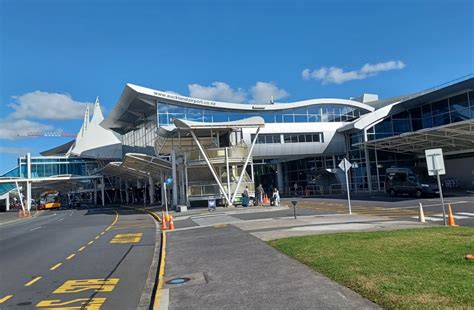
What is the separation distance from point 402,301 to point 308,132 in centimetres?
5302

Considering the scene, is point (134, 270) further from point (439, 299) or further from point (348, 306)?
point (439, 299)

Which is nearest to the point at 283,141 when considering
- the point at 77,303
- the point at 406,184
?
the point at 406,184

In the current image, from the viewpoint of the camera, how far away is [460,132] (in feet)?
111

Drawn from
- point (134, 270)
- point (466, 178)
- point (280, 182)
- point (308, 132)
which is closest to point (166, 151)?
point (308, 132)

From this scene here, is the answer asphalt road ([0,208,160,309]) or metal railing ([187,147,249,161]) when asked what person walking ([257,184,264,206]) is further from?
asphalt road ([0,208,160,309])

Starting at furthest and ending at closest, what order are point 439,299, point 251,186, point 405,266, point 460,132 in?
point 251,186 < point 460,132 < point 405,266 < point 439,299

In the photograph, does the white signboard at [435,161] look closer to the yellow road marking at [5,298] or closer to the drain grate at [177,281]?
the drain grate at [177,281]

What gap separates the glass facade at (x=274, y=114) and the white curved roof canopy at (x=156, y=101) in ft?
1.73

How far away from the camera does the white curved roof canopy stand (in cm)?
5588

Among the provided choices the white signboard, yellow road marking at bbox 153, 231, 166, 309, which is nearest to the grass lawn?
yellow road marking at bbox 153, 231, 166, 309

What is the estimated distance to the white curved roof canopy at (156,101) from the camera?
5588 centimetres

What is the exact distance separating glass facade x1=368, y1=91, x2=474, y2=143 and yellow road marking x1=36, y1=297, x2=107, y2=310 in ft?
135

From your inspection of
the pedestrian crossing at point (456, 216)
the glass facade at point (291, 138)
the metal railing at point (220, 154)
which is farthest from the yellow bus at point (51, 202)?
the pedestrian crossing at point (456, 216)

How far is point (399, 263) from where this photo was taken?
8.35m
